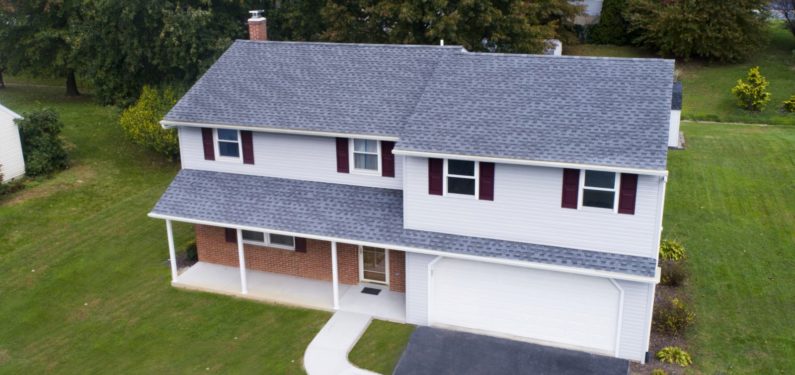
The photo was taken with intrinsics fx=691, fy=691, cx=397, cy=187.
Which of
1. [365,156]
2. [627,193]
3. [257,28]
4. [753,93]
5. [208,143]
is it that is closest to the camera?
[627,193]

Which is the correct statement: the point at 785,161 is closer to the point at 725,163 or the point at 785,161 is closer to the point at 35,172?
the point at 725,163

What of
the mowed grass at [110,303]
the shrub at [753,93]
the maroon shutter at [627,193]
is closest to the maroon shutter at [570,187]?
the maroon shutter at [627,193]

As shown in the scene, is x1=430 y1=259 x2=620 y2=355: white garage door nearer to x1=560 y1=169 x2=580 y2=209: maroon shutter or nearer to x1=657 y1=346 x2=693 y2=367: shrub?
x1=657 y1=346 x2=693 y2=367: shrub

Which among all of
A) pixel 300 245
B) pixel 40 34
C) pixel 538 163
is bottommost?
pixel 300 245

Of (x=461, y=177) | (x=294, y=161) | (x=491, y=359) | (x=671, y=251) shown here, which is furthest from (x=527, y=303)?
(x=294, y=161)

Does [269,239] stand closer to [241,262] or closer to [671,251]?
[241,262]
